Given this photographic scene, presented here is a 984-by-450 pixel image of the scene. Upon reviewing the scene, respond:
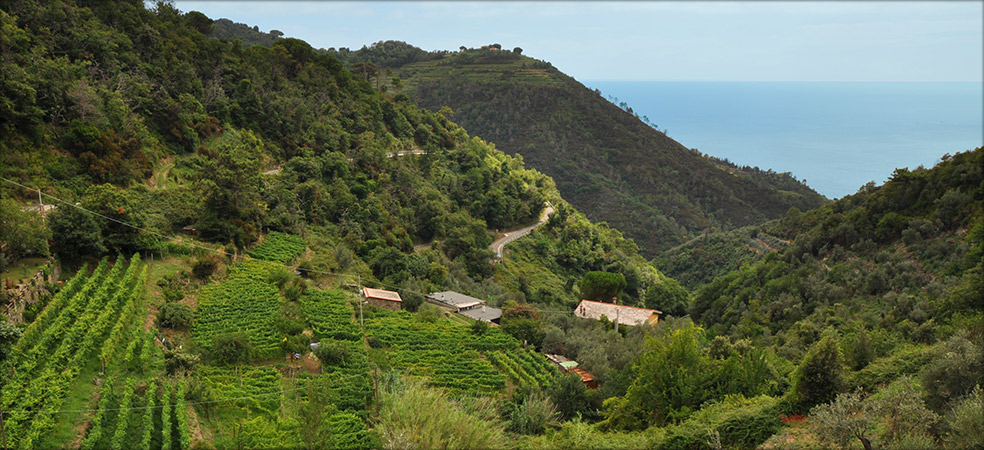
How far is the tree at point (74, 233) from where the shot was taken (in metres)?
19.3

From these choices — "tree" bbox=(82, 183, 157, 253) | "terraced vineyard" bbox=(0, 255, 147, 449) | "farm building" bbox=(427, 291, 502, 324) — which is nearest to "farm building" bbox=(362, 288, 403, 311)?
"farm building" bbox=(427, 291, 502, 324)

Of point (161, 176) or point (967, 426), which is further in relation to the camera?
point (161, 176)

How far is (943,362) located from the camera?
14.4 metres

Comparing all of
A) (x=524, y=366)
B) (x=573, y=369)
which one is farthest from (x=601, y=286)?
(x=524, y=366)

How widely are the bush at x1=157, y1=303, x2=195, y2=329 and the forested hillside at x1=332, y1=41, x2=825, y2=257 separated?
193 feet

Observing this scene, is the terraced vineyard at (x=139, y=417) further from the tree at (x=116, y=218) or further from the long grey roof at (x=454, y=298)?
the long grey roof at (x=454, y=298)

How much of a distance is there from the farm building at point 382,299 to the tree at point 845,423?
18.2 meters

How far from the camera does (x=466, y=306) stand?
30516mm

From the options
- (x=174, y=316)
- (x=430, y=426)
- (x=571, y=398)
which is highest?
(x=430, y=426)

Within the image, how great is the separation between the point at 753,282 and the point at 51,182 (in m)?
36.8

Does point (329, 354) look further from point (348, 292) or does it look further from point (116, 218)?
point (116, 218)

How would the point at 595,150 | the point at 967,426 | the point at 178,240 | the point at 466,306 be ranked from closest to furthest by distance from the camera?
1. the point at 967,426
2. the point at 178,240
3. the point at 466,306
4. the point at 595,150

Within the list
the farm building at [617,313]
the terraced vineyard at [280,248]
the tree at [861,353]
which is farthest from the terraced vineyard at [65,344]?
the farm building at [617,313]

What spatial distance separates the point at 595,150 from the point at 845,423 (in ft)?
269
